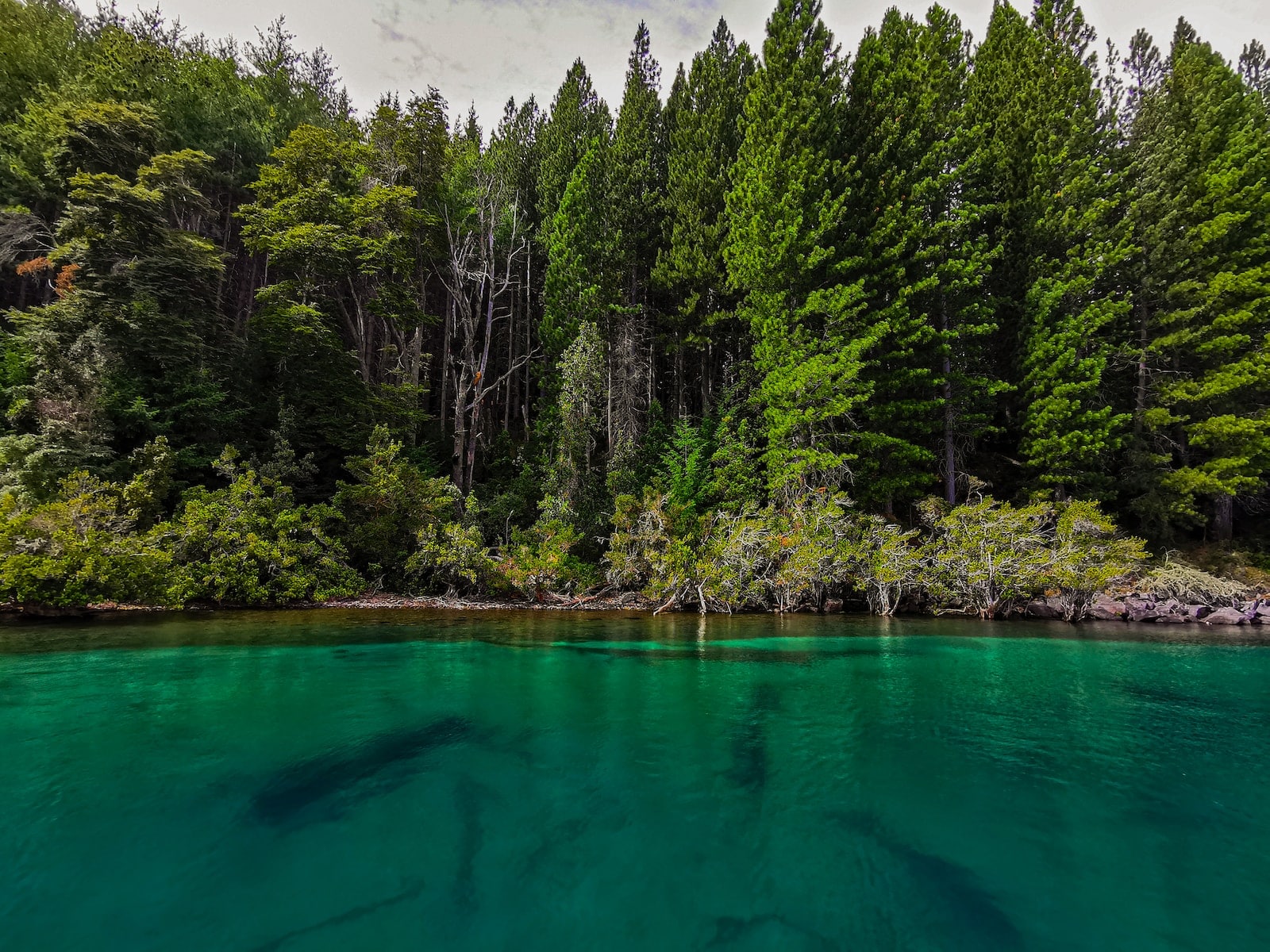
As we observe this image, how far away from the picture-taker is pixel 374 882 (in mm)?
3033

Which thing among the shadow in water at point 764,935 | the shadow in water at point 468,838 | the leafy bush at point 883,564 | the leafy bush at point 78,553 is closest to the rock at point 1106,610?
the leafy bush at point 883,564

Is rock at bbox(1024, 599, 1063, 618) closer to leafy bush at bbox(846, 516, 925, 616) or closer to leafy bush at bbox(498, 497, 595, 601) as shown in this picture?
leafy bush at bbox(846, 516, 925, 616)

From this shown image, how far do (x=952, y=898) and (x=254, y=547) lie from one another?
13.8 m

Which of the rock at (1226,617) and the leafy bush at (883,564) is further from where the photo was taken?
the leafy bush at (883,564)

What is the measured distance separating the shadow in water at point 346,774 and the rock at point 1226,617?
58.7 ft

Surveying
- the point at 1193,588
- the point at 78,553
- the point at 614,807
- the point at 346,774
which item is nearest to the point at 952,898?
the point at 614,807

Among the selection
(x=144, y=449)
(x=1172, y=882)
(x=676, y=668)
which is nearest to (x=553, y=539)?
(x=676, y=668)

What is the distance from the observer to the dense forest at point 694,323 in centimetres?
1366

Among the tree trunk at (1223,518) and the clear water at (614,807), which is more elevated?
the tree trunk at (1223,518)

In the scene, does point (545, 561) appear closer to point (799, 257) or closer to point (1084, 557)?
point (799, 257)

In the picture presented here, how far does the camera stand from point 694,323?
842 inches

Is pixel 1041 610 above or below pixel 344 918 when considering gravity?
above

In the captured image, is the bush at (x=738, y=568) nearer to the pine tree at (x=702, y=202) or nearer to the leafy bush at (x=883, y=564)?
the leafy bush at (x=883, y=564)

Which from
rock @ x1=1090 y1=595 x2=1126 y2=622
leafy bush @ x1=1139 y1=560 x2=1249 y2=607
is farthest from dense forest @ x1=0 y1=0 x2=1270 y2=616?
leafy bush @ x1=1139 y1=560 x2=1249 y2=607
